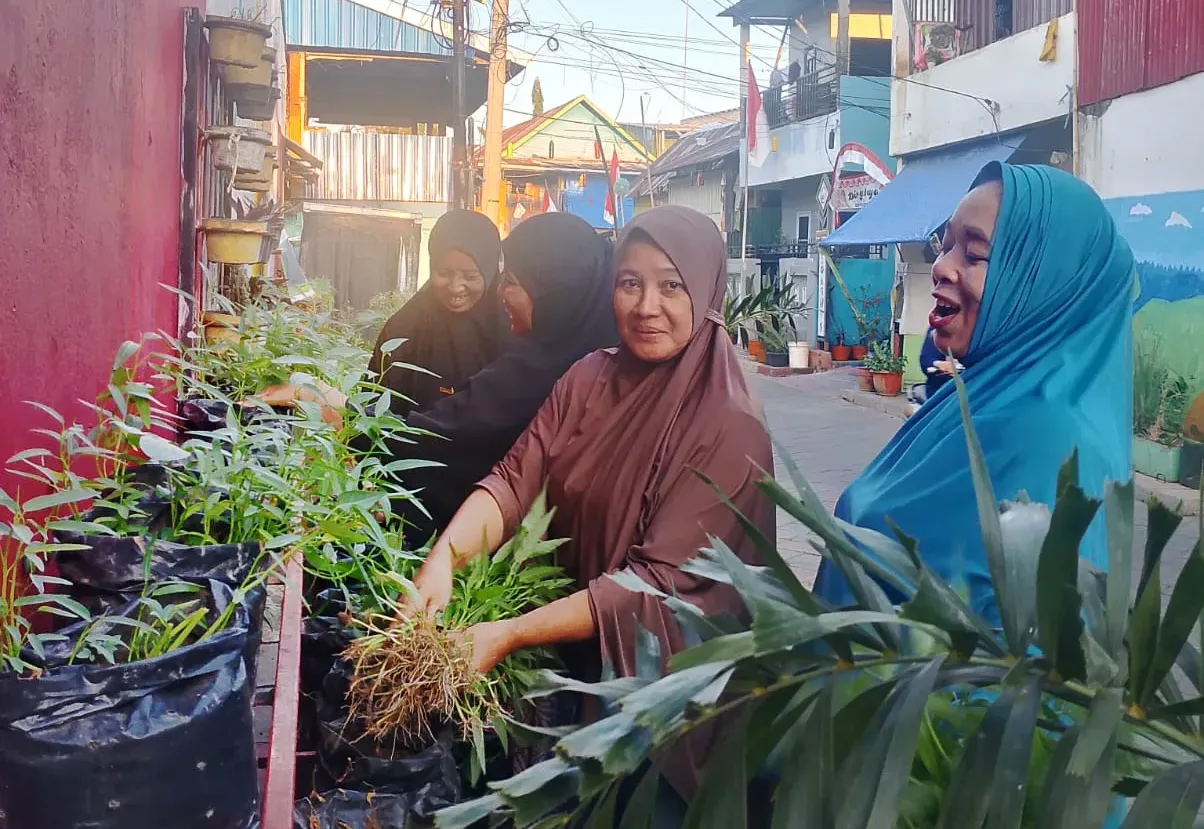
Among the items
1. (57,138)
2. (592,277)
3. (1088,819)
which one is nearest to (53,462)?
(57,138)

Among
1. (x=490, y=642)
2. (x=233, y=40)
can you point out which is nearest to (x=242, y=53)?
(x=233, y=40)

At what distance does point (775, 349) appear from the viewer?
17578 millimetres

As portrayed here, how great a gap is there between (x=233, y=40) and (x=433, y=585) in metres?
3.36

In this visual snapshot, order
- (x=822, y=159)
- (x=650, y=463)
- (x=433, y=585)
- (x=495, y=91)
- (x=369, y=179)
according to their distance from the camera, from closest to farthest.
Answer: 1. (x=433, y=585)
2. (x=650, y=463)
3. (x=495, y=91)
4. (x=369, y=179)
5. (x=822, y=159)

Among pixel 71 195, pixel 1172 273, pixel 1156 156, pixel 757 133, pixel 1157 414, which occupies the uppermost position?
pixel 757 133

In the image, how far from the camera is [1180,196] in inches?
335

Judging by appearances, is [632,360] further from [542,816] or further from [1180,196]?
[1180,196]

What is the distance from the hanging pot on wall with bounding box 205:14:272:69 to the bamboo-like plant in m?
4.27

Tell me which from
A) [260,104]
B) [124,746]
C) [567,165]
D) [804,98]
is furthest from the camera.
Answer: [567,165]

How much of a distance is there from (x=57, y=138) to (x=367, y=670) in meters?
1.18

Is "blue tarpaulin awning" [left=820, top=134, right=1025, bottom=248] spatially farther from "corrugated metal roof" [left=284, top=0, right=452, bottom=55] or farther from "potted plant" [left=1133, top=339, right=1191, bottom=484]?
"corrugated metal roof" [left=284, top=0, right=452, bottom=55]

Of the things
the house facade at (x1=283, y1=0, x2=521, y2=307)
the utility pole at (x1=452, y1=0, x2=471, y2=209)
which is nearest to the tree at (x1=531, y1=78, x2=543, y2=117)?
the house facade at (x1=283, y1=0, x2=521, y2=307)

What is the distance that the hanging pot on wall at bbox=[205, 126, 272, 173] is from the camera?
15.8 ft

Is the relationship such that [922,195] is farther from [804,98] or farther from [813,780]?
[813,780]
